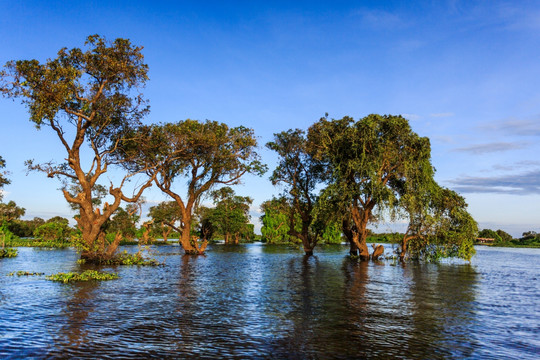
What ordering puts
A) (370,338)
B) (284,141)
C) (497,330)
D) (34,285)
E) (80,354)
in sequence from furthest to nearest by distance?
(284,141)
(34,285)
(497,330)
(370,338)
(80,354)

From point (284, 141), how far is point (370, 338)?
43212mm

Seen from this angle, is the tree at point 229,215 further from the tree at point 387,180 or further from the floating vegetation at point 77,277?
the floating vegetation at point 77,277

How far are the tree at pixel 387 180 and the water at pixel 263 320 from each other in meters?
15.5

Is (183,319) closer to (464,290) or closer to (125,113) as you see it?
(464,290)

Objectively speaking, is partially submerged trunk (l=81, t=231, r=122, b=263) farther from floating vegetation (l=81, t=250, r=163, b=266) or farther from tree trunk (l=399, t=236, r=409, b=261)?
tree trunk (l=399, t=236, r=409, b=261)

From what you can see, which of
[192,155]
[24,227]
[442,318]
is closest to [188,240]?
[192,155]

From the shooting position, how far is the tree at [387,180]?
4134cm

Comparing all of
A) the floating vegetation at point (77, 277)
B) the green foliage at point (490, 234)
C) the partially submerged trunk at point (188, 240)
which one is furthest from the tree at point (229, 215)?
the green foliage at point (490, 234)

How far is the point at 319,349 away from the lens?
11.6 meters

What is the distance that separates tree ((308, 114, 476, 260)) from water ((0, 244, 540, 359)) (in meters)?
15.5

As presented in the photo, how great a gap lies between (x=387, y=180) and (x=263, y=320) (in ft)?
103

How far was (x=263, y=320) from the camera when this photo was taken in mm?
15305

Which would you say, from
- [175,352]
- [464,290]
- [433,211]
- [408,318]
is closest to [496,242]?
[433,211]

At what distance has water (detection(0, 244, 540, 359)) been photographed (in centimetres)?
1149
